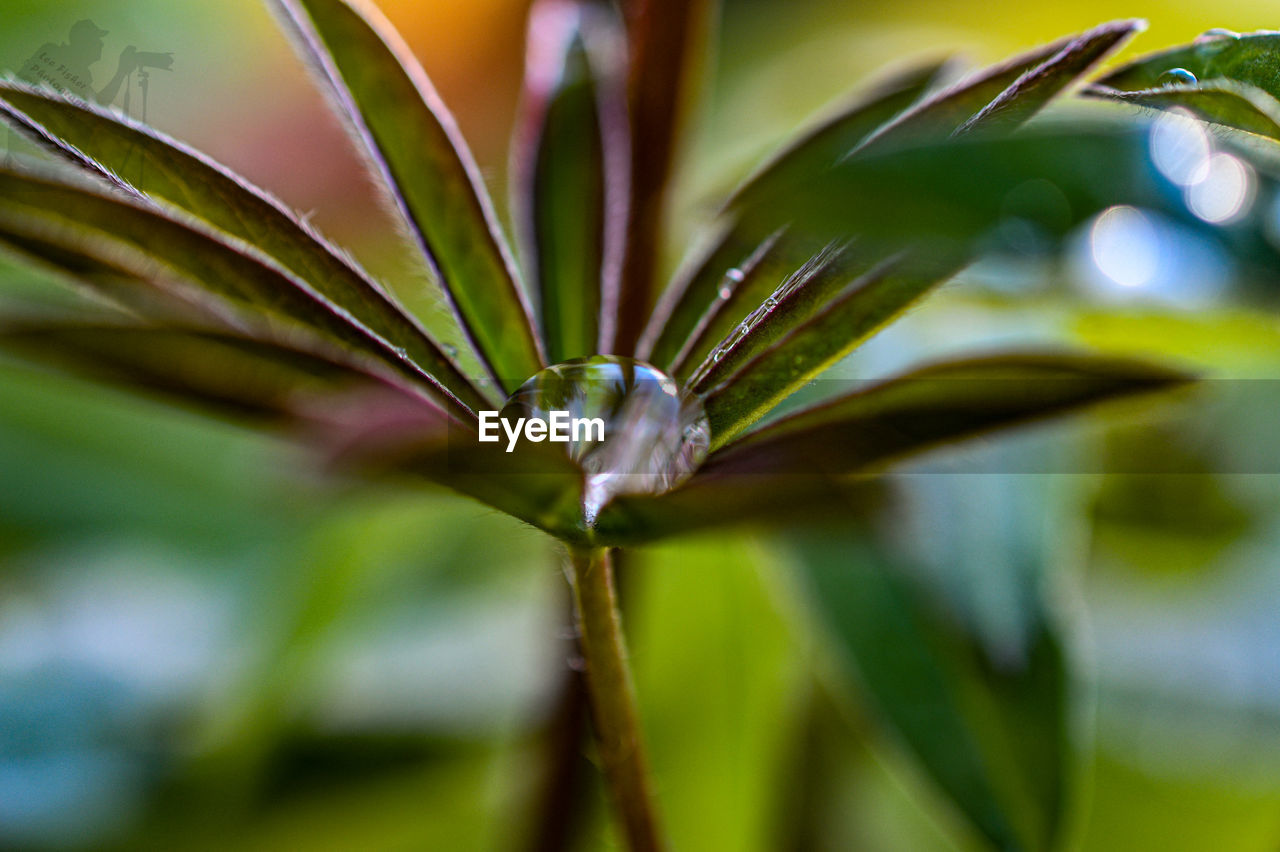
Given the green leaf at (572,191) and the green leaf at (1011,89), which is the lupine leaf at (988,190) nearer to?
the green leaf at (1011,89)

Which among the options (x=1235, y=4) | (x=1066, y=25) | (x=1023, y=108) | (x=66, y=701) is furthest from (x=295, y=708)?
(x=1066, y=25)

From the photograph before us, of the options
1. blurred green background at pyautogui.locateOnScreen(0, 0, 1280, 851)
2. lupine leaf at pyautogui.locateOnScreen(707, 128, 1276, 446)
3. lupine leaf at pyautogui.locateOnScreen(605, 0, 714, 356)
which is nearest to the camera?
lupine leaf at pyautogui.locateOnScreen(707, 128, 1276, 446)

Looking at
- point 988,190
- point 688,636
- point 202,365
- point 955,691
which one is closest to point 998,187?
point 988,190

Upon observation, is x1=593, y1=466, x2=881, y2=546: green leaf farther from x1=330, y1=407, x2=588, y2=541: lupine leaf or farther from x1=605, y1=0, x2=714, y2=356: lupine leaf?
x1=605, y1=0, x2=714, y2=356: lupine leaf

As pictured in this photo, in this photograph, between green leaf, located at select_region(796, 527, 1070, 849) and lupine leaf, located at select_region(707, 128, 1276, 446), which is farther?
green leaf, located at select_region(796, 527, 1070, 849)

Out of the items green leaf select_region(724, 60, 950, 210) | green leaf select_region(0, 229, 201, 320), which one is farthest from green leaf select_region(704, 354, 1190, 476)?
green leaf select_region(0, 229, 201, 320)

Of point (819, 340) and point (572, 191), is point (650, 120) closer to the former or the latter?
point (572, 191)

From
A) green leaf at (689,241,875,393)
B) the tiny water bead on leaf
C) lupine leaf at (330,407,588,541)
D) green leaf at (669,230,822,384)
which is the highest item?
green leaf at (669,230,822,384)
